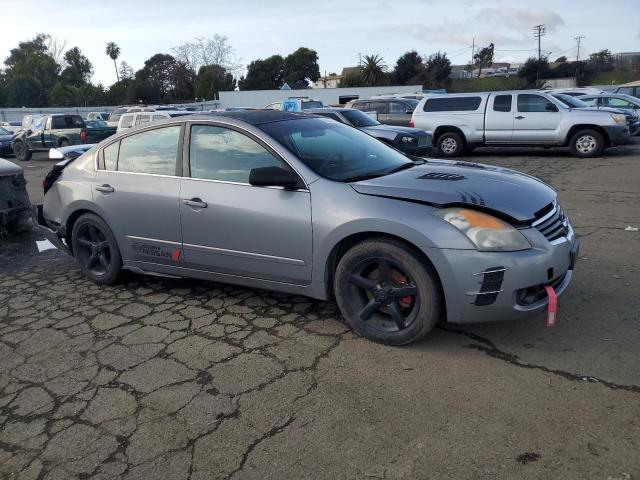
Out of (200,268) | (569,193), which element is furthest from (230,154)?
(569,193)

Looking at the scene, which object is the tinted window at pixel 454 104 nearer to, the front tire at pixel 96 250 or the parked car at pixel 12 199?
the parked car at pixel 12 199

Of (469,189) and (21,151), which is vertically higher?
(469,189)

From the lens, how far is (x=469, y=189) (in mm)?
3568

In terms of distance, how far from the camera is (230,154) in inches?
165

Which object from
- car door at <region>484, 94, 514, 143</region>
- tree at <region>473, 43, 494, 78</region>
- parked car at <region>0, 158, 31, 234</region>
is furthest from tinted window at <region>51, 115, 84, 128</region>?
tree at <region>473, 43, 494, 78</region>

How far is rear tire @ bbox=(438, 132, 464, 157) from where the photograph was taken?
14.7 m

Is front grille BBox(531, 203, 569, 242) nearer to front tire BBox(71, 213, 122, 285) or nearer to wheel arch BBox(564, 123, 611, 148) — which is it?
front tire BBox(71, 213, 122, 285)

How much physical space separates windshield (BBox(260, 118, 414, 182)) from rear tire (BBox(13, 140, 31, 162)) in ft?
64.3

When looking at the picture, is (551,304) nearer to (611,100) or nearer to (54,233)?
(54,233)

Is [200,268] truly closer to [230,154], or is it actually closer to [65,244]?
[230,154]

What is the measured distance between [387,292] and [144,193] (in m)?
2.31

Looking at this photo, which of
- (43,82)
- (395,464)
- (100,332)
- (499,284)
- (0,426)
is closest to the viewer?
(395,464)

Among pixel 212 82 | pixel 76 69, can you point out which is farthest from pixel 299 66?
pixel 76 69

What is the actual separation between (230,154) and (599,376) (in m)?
2.97
